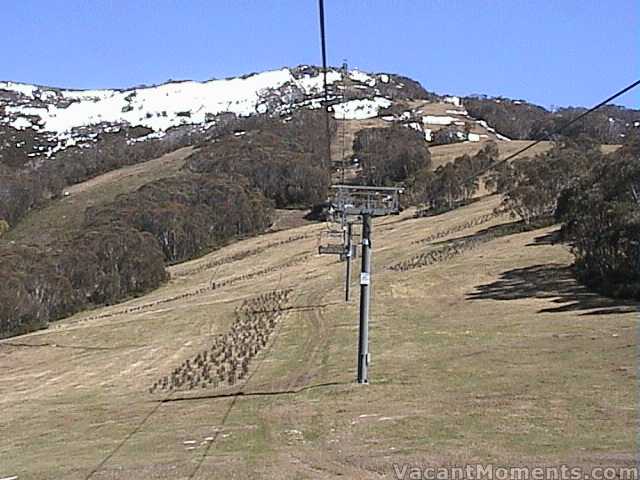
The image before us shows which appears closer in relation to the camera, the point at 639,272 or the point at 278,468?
the point at 278,468

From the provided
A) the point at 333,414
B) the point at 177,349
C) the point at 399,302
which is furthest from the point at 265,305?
the point at 333,414

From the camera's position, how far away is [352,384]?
2562cm

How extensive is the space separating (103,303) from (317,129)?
145ft

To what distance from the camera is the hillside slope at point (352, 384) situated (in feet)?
49.4

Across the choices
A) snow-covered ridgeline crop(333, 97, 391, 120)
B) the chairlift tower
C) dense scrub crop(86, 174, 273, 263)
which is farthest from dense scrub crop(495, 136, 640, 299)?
dense scrub crop(86, 174, 273, 263)

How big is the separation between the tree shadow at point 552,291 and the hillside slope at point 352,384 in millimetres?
153

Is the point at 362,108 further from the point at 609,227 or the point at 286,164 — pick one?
the point at 609,227

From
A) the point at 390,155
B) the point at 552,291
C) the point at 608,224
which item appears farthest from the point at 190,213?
the point at 608,224

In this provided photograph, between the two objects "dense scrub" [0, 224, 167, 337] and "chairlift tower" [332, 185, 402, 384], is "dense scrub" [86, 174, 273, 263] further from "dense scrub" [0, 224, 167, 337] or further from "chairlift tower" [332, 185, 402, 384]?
"chairlift tower" [332, 185, 402, 384]

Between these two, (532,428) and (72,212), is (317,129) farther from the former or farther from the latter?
(532,428)

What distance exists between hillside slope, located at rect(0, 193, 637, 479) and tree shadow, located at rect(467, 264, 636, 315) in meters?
0.15

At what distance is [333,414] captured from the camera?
20.2 meters

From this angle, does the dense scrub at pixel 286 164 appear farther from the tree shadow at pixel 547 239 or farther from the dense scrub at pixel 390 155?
the tree shadow at pixel 547 239

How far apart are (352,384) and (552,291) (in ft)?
84.2
